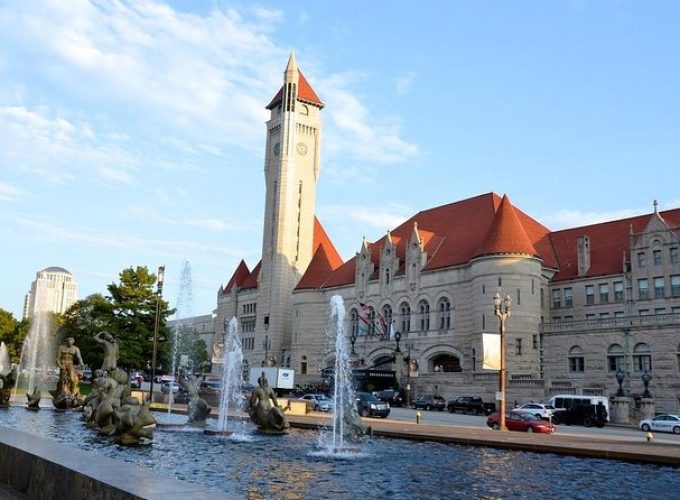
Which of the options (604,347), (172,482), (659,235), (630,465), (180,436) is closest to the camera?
(172,482)

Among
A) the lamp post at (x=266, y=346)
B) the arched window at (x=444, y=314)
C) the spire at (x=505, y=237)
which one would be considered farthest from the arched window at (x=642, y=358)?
the lamp post at (x=266, y=346)

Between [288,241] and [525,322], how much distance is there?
134 ft

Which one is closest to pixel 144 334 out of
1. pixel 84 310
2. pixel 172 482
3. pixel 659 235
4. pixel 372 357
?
pixel 84 310

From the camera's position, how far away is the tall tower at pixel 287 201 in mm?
90750

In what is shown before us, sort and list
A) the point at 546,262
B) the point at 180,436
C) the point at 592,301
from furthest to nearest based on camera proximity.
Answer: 1. the point at 546,262
2. the point at 592,301
3. the point at 180,436

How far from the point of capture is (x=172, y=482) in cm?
634

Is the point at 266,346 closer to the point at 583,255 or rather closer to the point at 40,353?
the point at 40,353

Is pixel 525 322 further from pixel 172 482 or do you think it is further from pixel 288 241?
pixel 172 482

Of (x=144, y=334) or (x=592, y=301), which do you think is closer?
(x=144, y=334)

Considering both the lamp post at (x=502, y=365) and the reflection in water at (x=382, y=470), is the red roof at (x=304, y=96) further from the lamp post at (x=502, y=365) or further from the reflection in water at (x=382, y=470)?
the reflection in water at (x=382, y=470)

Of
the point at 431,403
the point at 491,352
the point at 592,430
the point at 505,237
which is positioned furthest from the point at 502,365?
the point at 505,237

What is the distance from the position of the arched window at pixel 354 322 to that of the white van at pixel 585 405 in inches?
1377

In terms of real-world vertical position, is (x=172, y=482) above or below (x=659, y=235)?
below

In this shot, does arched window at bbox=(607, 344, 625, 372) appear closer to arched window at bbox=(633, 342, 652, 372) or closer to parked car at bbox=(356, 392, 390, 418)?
arched window at bbox=(633, 342, 652, 372)
